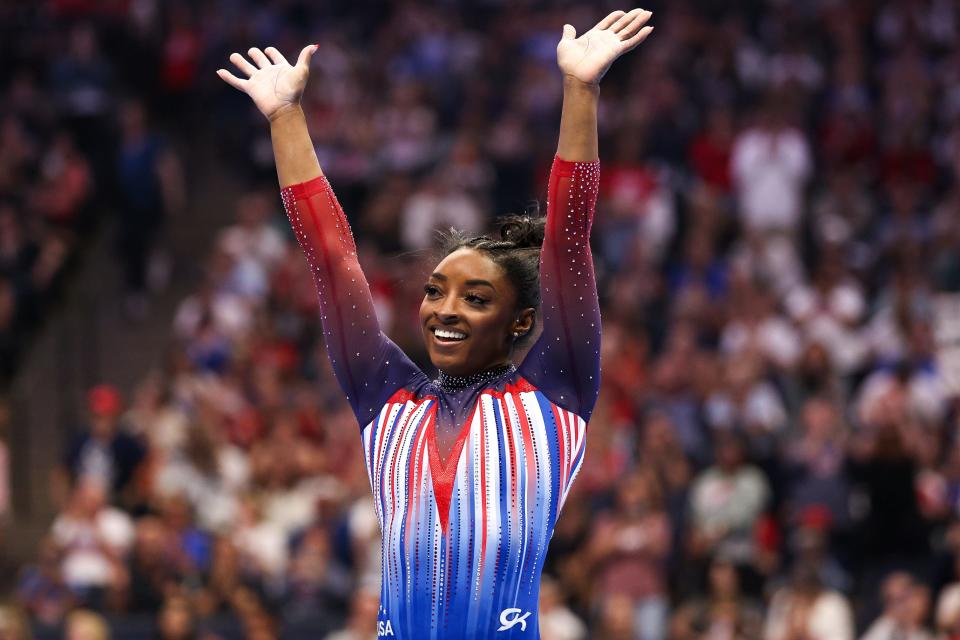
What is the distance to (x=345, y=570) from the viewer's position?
11.4m

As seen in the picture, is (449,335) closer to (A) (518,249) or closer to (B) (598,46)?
(A) (518,249)

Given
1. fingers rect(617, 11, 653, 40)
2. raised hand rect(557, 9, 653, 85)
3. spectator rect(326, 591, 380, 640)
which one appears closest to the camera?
raised hand rect(557, 9, 653, 85)

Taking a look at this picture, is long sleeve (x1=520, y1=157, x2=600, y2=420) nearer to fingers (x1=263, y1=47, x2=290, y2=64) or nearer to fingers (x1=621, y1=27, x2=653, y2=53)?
fingers (x1=621, y1=27, x2=653, y2=53)

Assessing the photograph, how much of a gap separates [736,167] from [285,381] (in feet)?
15.0

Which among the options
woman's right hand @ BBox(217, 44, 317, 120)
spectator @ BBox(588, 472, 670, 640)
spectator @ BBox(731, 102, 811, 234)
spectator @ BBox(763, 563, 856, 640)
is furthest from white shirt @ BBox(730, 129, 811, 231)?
woman's right hand @ BBox(217, 44, 317, 120)

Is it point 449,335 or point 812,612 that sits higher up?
point 449,335

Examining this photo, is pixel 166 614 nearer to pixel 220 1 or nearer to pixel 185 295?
pixel 185 295

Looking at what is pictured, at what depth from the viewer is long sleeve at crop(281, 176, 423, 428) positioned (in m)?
4.41

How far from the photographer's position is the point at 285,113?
4.46 m

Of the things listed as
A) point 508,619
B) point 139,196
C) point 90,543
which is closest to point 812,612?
point 90,543

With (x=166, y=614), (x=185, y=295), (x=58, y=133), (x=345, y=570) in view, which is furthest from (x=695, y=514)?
(x=58, y=133)

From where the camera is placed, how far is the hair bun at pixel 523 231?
4.47 meters

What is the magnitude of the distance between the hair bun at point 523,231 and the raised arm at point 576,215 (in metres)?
0.29

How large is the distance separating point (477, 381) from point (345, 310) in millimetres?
400
